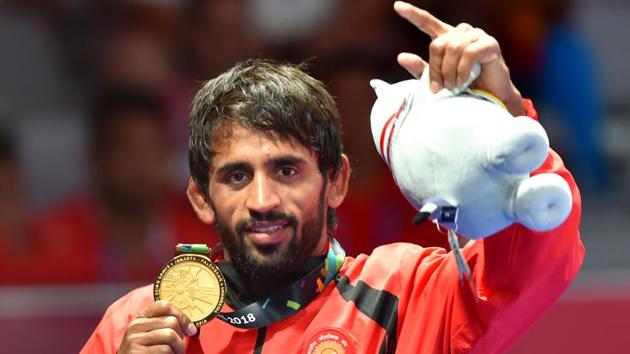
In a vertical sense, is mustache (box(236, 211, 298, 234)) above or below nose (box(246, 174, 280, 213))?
below

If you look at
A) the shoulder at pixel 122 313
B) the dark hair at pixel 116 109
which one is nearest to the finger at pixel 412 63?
the shoulder at pixel 122 313

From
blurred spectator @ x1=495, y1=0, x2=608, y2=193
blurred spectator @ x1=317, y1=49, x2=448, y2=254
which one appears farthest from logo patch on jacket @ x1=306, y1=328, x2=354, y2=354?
blurred spectator @ x1=495, y1=0, x2=608, y2=193

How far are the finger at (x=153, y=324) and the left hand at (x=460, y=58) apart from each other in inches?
26.7

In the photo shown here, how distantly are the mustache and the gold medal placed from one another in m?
0.11

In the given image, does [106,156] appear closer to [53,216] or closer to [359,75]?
[53,216]

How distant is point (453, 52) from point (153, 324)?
0.79m

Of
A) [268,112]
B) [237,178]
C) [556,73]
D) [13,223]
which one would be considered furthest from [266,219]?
[556,73]

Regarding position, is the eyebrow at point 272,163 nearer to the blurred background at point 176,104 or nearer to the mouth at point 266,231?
the mouth at point 266,231

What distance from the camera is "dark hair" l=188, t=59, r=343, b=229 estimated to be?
2529mm

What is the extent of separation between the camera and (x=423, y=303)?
8.02ft

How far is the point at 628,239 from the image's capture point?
16.4 ft

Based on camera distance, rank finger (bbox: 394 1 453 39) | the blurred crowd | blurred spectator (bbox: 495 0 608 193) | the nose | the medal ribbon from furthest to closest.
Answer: blurred spectator (bbox: 495 0 608 193)
the blurred crowd
the medal ribbon
the nose
finger (bbox: 394 1 453 39)

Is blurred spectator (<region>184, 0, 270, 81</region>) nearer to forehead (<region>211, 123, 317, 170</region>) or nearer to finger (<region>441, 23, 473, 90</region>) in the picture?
forehead (<region>211, 123, 317, 170</region>)

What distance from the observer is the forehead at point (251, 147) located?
2469 mm
